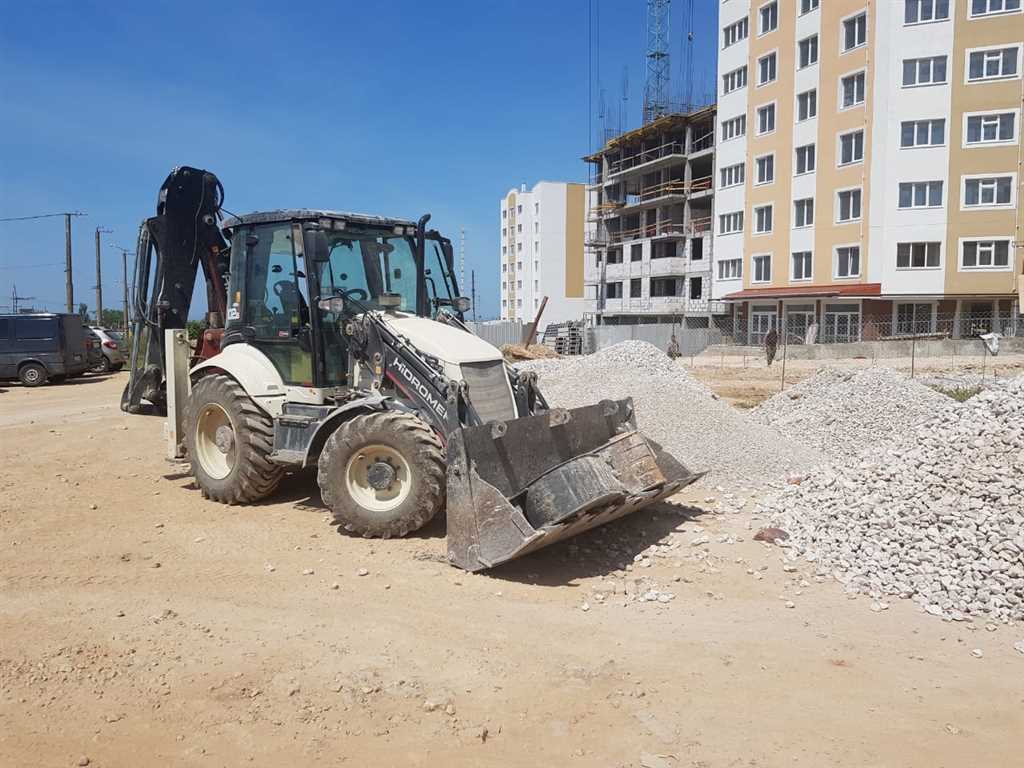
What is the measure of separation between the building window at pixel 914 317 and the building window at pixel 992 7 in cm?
1278

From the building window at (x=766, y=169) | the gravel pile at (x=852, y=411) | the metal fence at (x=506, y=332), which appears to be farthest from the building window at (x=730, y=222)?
the gravel pile at (x=852, y=411)

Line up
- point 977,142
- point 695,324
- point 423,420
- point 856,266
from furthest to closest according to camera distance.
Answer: point 695,324 → point 856,266 → point 977,142 → point 423,420

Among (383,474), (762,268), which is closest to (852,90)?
(762,268)

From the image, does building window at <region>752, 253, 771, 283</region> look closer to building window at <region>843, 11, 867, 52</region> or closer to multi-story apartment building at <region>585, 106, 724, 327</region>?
multi-story apartment building at <region>585, 106, 724, 327</region>

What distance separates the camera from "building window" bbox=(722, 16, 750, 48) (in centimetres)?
4597

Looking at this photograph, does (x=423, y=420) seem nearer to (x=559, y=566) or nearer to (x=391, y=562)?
(x=391, y=562)

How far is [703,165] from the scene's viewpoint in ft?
182

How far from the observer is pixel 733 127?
154ft

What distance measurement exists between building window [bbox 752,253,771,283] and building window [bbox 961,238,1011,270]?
992 centimetres

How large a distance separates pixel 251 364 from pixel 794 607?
222 inches

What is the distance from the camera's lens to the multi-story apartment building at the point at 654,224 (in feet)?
178

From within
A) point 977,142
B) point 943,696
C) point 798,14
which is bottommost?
point 943,696

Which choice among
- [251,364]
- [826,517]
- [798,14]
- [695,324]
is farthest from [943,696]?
[695,324]

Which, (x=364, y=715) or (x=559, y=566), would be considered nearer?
(x=364, y=715)
